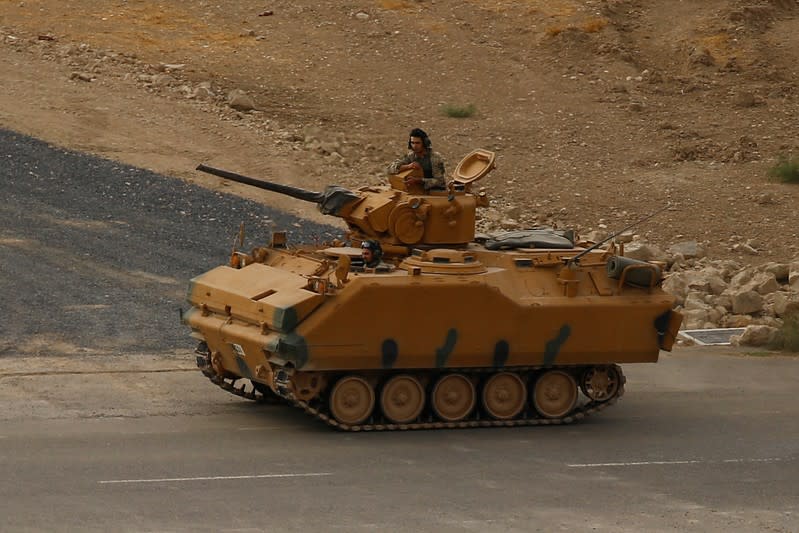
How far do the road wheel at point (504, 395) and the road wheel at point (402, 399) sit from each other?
0.74m

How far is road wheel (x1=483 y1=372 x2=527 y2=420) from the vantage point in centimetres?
1745

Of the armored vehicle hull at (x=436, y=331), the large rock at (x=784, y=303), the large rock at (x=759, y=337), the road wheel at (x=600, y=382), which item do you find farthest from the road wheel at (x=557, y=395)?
the large rock at (x=784, y=303)

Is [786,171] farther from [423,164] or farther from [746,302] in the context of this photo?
[423,164]

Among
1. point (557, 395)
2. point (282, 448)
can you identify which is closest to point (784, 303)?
point (557, 395)

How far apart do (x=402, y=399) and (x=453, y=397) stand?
0.56 metres

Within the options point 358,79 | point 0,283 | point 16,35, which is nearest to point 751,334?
point 0,283

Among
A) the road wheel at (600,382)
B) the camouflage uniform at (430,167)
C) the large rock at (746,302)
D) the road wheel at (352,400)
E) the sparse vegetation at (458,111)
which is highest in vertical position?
the sparse vegetation at (458,111)

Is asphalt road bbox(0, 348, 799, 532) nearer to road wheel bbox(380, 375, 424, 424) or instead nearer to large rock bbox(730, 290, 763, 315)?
road wheel bbox(380, 375, 424, 424)

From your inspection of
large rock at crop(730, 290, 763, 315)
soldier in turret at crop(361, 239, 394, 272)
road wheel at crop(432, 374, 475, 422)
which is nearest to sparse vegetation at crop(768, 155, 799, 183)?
large rock at crop(730, 290, 763, 315)

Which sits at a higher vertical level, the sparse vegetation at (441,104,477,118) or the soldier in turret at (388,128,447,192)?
the sparse vegetation at (441,104,477,118)

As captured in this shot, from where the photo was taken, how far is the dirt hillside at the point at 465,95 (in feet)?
99.4

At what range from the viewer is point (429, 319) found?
1677 cm

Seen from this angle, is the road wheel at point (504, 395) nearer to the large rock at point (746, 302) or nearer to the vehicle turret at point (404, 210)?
the vehicle turret at point (404, 210)

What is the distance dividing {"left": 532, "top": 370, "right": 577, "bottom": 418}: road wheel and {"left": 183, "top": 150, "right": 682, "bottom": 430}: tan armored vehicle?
0.01 meters
